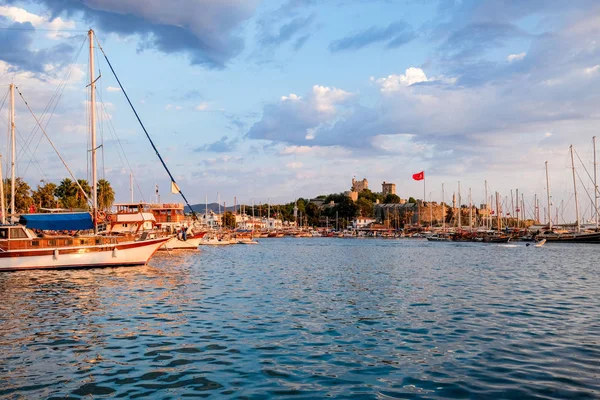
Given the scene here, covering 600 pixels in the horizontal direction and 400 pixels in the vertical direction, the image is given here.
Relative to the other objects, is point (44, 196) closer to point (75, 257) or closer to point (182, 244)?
point (182, 244)

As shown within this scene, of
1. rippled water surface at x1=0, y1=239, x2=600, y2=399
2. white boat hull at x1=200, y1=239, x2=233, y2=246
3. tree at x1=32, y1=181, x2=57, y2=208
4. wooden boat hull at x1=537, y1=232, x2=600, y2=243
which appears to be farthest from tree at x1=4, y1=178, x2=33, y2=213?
wooden boat hull at x1=537, y1=232, x2=600, y2=243

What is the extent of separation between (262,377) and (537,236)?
12696 cm

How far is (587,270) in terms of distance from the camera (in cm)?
4422

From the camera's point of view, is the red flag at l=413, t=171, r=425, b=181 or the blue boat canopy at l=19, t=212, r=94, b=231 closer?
the blue boat canopy at l=19, t=212, r=94, b=231

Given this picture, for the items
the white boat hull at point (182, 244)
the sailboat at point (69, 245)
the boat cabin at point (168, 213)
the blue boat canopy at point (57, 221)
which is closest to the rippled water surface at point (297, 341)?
the sailboat at point (69, 245)

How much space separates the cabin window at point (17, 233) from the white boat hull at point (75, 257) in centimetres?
133

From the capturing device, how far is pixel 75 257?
129 feet

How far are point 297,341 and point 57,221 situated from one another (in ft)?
104

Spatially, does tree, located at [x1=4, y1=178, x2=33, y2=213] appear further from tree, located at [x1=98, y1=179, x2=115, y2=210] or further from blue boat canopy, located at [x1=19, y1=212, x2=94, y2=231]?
blue boat canopy, located at [x1=19, y1=212, x2=94, y2=231]

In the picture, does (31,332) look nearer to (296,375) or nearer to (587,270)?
(296,375)

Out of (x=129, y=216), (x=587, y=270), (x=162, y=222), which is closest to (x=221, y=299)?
(x=129, y=216)

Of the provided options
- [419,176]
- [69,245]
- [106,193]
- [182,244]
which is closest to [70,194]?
[106,193]

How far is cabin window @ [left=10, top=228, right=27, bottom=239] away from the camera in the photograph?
38278 mm

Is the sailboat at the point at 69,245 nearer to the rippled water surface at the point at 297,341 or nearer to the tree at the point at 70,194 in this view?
the rippled water surface at the point at 297,341
